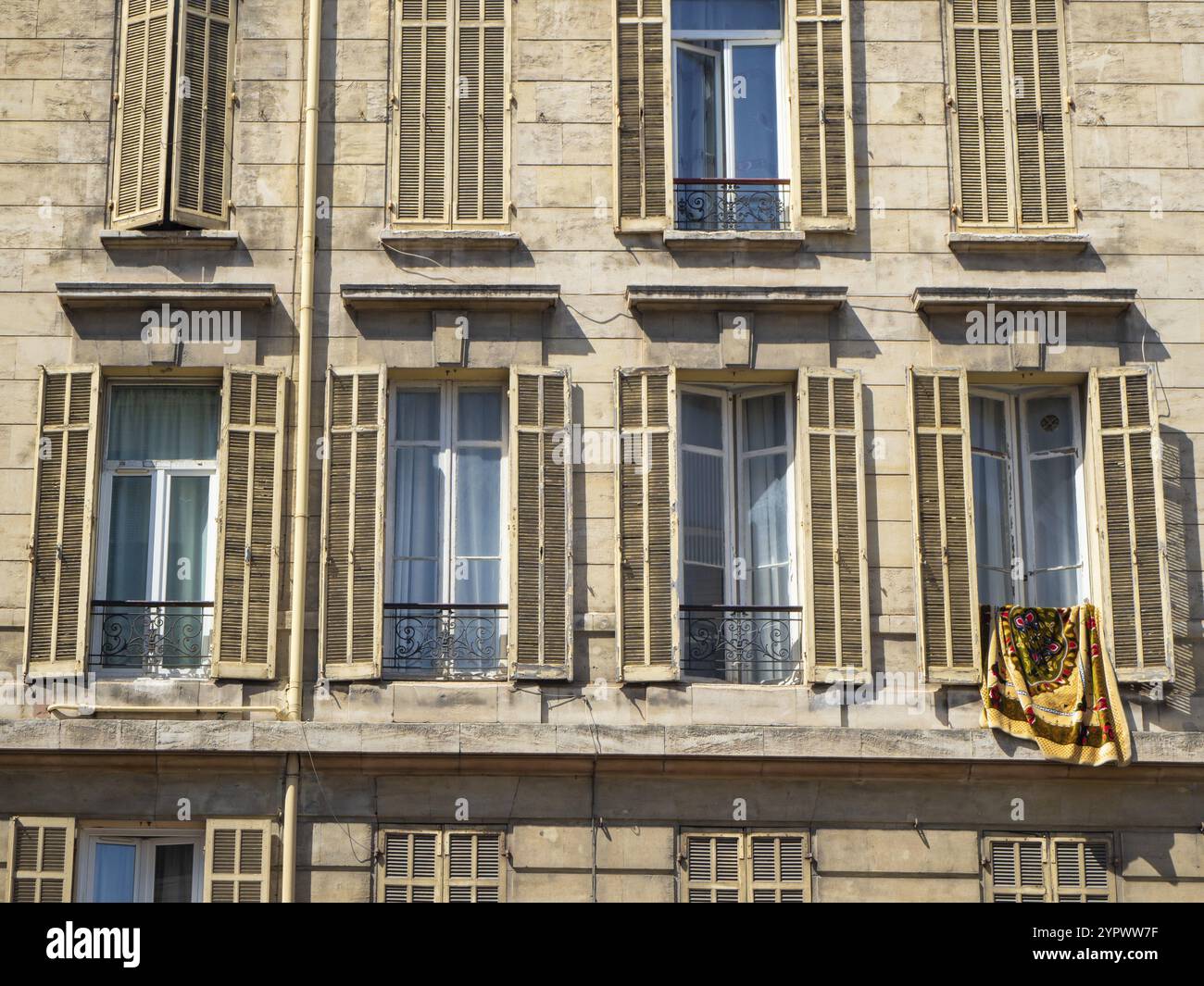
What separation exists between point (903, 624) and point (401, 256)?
4.80 m

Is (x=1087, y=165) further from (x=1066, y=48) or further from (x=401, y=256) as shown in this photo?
(x=401, y=256)

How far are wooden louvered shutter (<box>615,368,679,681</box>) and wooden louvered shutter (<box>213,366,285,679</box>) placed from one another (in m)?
2.57

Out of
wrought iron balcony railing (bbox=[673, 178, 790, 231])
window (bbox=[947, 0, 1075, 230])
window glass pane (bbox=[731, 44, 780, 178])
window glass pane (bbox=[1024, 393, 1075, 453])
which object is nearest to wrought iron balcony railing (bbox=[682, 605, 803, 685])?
window glass pane (bbox=[1024, 393, 1075, 453])

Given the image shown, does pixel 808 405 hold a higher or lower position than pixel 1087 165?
lower

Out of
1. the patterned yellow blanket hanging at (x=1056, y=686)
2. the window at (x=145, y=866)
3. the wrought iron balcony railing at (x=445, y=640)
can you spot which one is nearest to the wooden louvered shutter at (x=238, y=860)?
the window at (x=145, y=866)

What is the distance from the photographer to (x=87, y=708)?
15.8 meters

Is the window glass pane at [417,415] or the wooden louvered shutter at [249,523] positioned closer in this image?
the wooden louvered shutter at [249,523]

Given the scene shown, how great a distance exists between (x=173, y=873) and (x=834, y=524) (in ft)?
18.1

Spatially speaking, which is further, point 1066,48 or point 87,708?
point 1066,48

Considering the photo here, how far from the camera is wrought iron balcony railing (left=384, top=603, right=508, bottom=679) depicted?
1619cm

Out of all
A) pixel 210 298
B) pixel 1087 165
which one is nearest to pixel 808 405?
pixel 1087 165

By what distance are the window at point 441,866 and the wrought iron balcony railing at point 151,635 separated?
6.79 ft

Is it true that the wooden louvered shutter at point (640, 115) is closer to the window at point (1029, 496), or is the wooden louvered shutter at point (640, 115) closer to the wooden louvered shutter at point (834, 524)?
the wooden louvered shutter at point (834, 524)

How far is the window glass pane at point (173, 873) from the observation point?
15.9 m
